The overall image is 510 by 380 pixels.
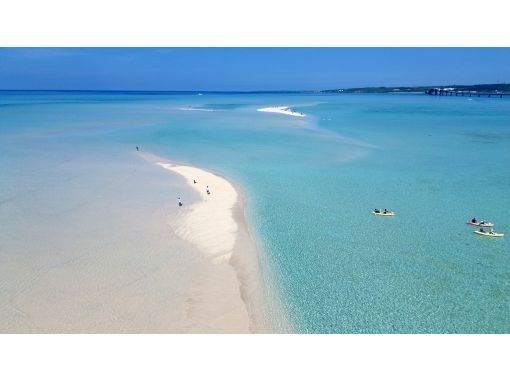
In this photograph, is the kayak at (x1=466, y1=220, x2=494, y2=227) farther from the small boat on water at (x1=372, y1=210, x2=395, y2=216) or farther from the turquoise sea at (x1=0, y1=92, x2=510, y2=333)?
the small boat on water at (x1=372, y1=210, x2=395, y2=216)

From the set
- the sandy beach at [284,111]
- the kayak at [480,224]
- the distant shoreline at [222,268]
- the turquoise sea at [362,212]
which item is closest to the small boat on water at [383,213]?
the turquoise sea at [362,212]

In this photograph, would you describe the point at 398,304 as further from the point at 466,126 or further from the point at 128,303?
the point at 466,126

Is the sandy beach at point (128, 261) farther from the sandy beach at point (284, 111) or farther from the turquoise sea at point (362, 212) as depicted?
the sandy beach at point (284, 111)

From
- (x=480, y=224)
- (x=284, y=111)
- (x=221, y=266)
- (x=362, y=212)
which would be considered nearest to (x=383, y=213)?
(x=362, y=212)

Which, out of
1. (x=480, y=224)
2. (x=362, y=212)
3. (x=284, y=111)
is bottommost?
(x=362, y=212)

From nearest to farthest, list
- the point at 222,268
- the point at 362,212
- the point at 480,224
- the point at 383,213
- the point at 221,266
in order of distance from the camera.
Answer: the point at 222,268 → the point at 221,266 → the point at 480,224 → the point at 383,213 → the point at 362,212

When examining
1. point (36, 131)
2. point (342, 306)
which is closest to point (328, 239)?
point (342, 306)

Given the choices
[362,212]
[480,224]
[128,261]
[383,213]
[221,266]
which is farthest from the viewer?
[362,212]

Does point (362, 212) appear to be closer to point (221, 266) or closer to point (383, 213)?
point (383, 213)
